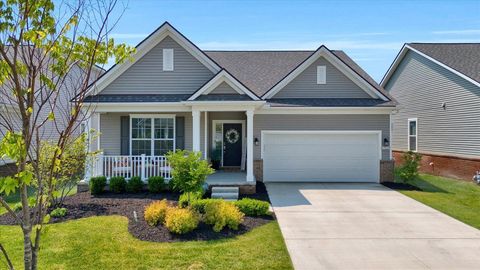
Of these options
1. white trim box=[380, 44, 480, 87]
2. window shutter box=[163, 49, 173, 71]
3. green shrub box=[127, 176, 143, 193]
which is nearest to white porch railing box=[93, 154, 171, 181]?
green shrub box=[127, 176, 143, 193]

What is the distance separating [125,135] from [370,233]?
10388 mm

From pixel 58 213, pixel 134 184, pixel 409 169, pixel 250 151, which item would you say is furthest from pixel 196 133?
pixel 409 169

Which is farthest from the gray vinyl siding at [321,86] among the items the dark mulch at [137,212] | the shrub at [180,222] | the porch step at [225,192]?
the shrub at [180,222]

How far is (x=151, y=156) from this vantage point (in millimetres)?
13547

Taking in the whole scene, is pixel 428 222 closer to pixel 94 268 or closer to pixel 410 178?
pixel 410 178

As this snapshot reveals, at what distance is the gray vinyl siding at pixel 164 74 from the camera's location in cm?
1448

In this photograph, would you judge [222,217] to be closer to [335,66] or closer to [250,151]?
[250,151]

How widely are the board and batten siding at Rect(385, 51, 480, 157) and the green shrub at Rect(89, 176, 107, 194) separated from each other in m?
12.4

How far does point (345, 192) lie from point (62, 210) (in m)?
9.24

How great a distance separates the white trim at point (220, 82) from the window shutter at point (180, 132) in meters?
2.07

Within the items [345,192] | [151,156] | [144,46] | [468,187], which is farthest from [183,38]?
[468,187]

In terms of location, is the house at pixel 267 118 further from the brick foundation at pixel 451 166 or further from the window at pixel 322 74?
the brick foundation at pixel 451 166

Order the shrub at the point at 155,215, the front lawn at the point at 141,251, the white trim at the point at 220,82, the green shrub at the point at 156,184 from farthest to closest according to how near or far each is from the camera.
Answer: the white trim at the point at 220,82, the green shrub at the point at 156,184, the shrub at the point at 155,215, the front lawn at the point at 141,251

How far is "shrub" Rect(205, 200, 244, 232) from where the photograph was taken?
26.8 feet
